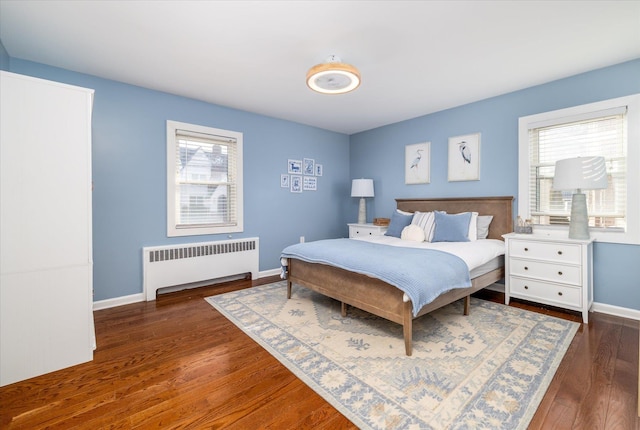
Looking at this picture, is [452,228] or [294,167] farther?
[294,167]

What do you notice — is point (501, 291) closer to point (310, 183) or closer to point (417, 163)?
point (417, 163)

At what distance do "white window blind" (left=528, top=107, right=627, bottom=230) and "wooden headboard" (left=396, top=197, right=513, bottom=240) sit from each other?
0.26 meters

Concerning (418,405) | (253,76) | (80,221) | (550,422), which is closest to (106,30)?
(253,76)

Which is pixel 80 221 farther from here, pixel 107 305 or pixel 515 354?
pixel 515 354

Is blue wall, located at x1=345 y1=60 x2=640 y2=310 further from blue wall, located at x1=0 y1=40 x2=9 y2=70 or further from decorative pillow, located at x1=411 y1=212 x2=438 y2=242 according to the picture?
blue wall, located at x1=0 y1=40 x2=9 y2=70

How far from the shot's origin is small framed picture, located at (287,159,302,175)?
4750 millimetres

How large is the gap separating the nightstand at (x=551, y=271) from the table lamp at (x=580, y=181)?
20cm

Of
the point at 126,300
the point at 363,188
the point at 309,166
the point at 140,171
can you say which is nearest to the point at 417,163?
the point at 363,188

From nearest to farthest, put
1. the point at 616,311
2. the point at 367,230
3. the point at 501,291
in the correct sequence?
the point at 616,311, the point at 501,291, the point at 367,230

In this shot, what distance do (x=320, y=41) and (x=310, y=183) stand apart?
282 cm

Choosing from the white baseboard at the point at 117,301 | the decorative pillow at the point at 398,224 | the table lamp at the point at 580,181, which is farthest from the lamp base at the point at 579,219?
the white baseboard at the point at 117,301

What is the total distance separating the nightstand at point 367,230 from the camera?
15.1ft

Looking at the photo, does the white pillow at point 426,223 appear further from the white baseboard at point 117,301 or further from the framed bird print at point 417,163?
the white baseboard at point 117,301

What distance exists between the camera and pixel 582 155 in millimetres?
3061
